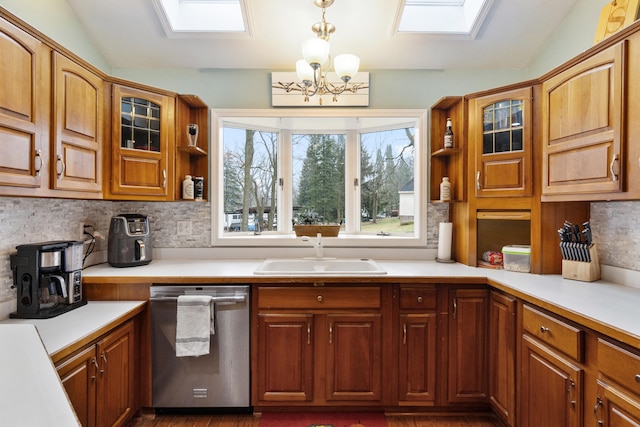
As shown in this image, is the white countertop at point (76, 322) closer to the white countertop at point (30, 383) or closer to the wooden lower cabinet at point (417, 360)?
the white countertop at point (30, 383)

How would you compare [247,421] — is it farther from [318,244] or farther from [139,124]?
[139,124]

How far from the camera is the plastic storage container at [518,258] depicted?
7.16 feet

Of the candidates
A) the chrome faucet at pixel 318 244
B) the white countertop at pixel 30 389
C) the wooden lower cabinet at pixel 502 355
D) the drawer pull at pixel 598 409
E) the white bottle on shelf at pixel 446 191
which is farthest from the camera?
the chrome faucet at pixel 318 244

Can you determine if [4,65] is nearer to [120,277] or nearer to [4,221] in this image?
[4,221]

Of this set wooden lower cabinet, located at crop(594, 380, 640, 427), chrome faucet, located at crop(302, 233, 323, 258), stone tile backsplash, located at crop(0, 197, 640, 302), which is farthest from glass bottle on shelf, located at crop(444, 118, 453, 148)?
wooden lower cabinet, located at crop(594, 380, 640, 427)

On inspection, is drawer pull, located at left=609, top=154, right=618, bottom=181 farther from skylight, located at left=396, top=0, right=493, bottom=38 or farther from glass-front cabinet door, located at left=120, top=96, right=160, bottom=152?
glass-front cabinet door, located at left=120, top=96, right=160, bottom=152

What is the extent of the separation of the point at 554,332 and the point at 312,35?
2459 mm

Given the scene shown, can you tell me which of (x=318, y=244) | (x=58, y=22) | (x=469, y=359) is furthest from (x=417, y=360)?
(x=58, y=22)

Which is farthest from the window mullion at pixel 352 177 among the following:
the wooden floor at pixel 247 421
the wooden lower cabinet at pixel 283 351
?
the wooden floor at pixel 247 421

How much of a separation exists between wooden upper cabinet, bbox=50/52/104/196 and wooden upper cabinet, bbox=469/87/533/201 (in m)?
2.52

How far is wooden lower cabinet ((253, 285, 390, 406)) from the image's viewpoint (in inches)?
81.0

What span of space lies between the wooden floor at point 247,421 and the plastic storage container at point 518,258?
100 cm

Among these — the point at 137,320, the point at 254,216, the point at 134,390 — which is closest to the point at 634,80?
the point at 254,216

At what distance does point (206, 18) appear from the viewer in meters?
2.41
